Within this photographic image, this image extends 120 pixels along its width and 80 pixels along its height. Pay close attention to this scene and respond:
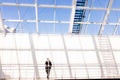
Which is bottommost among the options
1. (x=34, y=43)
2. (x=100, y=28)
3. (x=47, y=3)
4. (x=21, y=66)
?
(x=21, y=66)

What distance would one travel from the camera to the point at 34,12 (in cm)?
1088

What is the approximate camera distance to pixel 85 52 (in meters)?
11.3

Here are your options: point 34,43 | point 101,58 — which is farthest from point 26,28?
point 101,58

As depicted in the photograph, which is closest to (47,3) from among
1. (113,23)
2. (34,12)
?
(34,12)

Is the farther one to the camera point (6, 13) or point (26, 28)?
point (26, 28)

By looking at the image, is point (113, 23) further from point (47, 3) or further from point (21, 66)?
point (21, 66)

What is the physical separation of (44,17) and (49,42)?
1.31m

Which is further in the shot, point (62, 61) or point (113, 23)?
point (113, 23)

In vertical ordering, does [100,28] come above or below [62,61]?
above

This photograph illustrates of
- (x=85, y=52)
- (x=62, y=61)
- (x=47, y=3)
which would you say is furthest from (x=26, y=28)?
(x=85, y=52)

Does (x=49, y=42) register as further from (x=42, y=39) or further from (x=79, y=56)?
(x=79, y=56)

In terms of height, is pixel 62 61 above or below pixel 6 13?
below

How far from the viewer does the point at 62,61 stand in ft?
36.2

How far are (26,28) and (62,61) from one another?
2.57m
